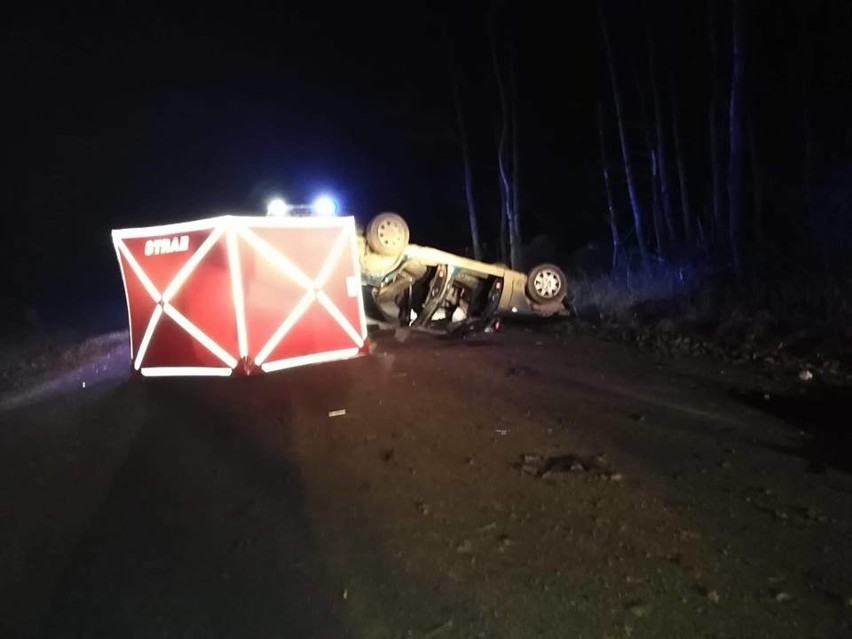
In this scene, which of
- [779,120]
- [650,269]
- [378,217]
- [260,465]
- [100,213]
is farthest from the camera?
[100,213]

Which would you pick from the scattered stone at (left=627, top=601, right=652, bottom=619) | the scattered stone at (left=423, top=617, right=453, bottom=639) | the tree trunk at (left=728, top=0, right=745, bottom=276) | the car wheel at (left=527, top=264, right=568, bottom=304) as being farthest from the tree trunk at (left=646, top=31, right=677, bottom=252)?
the scattered stone at (left=423, top=617, right=453, bottom=639)

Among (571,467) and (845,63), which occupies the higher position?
(845,63)

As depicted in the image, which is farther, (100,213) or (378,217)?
(100,213)

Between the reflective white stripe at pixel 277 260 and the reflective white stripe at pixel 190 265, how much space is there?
0.94ft

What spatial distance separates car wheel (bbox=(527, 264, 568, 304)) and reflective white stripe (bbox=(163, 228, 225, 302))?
6.15 metres

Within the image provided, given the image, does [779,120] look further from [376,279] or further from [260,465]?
[260,465]

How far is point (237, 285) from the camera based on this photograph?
8.90 m

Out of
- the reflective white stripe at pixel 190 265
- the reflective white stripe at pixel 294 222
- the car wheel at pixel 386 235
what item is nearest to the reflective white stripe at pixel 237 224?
the reflective white stripe at pixel 294 222

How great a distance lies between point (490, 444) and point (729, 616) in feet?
9.93

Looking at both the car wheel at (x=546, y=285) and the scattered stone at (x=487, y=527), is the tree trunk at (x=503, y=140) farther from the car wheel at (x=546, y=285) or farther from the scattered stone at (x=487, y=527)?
the scattered stone at (x=487, y=527)

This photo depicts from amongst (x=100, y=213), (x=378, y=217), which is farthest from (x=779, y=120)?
(x=100, y=213)

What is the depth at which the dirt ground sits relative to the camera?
4.21 metres

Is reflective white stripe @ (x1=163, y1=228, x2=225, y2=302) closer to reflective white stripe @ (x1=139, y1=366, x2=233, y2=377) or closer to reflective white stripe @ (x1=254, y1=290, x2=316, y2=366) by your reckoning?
reflective white stripe @ (x1=139, y1=366, x2=233, y2=377)

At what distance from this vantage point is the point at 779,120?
2591 centimetres
